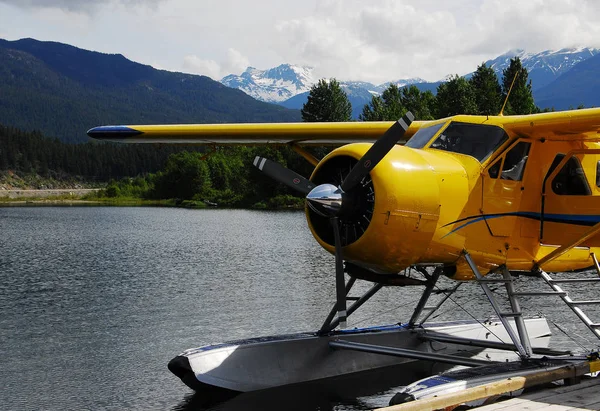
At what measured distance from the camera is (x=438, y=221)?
709 cm

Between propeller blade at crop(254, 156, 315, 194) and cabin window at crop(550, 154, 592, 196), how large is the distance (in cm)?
280

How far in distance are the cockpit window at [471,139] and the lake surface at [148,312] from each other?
9.51 feet

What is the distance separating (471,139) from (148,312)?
26.5 feet

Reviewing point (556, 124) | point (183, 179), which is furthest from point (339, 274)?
point (183, 179)

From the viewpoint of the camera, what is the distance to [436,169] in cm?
712

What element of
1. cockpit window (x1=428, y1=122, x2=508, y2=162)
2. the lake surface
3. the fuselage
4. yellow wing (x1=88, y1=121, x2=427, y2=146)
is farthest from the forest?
cockpit window (x1=428, y1=122, x2=508, y2=162)

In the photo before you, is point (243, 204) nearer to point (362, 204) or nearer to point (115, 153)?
point (362, 204)

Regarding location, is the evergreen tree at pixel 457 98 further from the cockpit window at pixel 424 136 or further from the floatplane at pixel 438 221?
the cockpit window at pixel 424 136

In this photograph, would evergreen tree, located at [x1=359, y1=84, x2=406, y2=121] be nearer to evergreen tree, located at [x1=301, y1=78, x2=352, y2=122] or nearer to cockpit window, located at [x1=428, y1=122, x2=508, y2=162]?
evergreen tree, located at [x1=301, y1=78, x2=352, y2=122]

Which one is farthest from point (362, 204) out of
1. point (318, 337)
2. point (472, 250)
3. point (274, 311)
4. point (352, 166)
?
point (274, 311)

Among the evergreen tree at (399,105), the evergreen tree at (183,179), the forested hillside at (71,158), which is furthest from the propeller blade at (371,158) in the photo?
the forested hillside at (71,158)

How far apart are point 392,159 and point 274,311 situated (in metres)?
7.68

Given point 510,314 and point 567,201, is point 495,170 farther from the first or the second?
point 510,314

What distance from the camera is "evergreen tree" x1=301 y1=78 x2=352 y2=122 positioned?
228 feet
